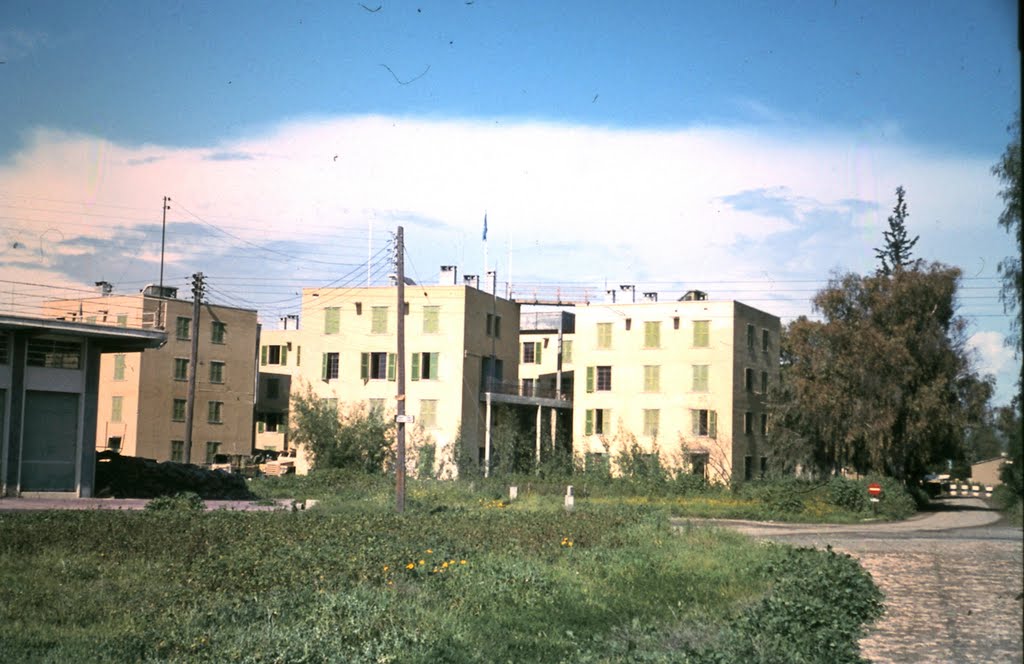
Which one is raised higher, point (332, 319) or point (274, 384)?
point (332, 319)

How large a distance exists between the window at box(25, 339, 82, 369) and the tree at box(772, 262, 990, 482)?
29772 mm

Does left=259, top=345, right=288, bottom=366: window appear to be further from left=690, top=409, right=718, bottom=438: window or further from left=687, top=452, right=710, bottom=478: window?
left=687, top=452, right=710, bottom=478: window

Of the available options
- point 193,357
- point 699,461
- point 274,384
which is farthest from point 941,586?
point 274,384

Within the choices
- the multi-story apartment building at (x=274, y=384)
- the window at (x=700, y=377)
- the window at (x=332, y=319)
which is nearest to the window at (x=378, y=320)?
the window at (x=332, y=319)

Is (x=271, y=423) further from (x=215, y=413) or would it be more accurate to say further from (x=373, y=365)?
(x=373, y=365)

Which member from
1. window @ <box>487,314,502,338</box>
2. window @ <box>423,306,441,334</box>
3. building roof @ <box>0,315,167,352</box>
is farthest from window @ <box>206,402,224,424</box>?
building roof @ <box>0,315,167,352</box>

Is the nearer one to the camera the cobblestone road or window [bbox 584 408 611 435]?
the cobblestone road

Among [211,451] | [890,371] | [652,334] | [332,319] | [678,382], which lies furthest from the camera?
[211,451]

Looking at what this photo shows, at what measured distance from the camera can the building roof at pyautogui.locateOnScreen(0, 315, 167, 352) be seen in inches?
1344

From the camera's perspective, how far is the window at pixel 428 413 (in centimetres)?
5572

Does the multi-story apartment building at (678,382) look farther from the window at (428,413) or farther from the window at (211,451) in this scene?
the window at (211,451)

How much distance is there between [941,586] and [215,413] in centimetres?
5289

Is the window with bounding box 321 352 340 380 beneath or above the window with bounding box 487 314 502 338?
beneath

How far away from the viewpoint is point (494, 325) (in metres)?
59.8
